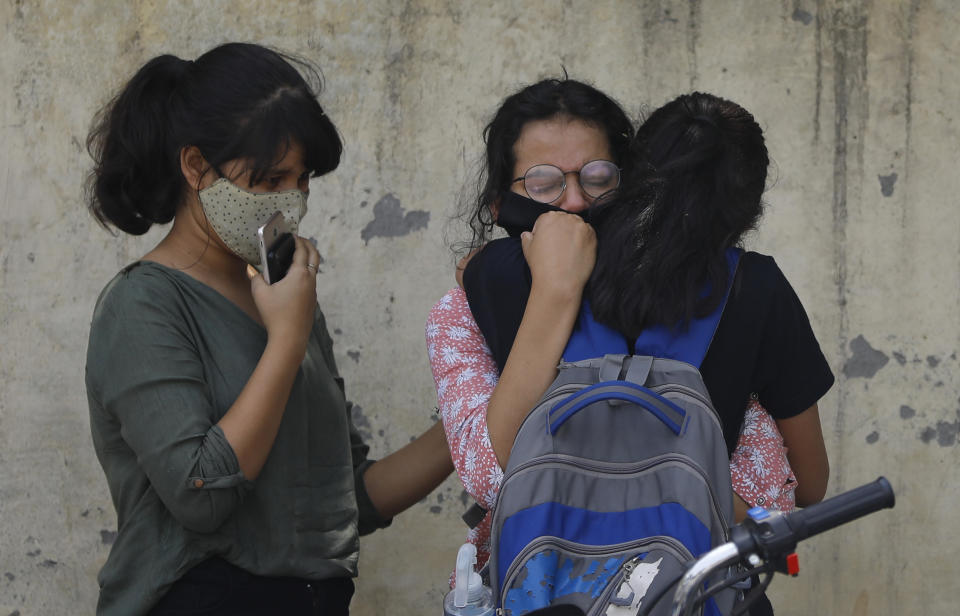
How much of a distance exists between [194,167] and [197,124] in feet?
0.27

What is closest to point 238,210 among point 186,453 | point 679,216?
point 186,453

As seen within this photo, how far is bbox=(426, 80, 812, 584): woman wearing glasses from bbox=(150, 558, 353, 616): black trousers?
353 mm

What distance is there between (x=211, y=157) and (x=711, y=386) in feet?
3.21

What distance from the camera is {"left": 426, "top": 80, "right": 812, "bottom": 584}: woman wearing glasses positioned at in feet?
5.29

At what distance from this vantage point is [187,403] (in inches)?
68.2

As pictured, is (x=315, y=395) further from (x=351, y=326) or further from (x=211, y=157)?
(x=351, y=326)

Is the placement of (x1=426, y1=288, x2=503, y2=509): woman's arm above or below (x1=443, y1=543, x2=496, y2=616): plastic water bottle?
above

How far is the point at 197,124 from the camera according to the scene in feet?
6.13

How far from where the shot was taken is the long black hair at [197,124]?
6.13ft

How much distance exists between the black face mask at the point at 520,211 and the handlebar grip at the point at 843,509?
2.49ft

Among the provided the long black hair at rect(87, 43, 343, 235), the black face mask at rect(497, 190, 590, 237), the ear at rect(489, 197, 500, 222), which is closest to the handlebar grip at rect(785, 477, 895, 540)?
the black face mask at rect(497, 190, 590, 237)

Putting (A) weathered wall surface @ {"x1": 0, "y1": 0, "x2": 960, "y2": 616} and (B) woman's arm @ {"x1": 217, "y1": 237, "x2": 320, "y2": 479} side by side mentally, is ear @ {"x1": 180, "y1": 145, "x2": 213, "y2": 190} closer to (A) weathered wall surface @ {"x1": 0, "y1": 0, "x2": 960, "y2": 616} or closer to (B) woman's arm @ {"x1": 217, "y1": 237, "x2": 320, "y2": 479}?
(B) woman's arm @ {"x1": 217, "y1": 237, "x2": 320, "y2": 479}

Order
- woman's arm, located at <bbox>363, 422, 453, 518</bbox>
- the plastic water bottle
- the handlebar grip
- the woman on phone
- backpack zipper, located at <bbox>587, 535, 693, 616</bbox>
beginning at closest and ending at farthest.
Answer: the handlebar grip, backpack zipper, located at <bbox>587, 535, 693, 616</bbox>, the plastic water bottle, the woman on phone, woman's arm, located at <bbox>363, 422, 453, 518</bbox>

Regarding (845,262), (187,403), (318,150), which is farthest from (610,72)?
(187,403)
